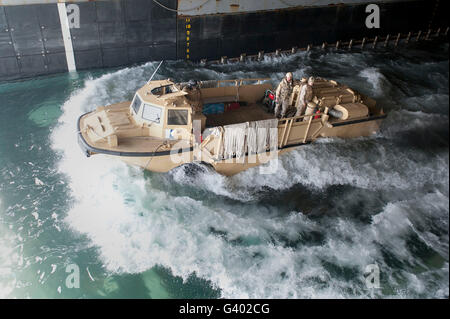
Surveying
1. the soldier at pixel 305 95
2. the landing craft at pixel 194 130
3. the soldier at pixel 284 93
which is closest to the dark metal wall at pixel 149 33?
the landing craft at pixel 194 130

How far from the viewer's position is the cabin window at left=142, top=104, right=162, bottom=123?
1006 cm

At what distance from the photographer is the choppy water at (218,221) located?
8.28 meters

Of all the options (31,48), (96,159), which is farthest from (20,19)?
(96,159)

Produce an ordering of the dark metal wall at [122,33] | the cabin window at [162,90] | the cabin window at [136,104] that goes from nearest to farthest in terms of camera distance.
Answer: the cabin window at [136,104]
the cabin window at [162,90]
the dark metal wall at [122,33]

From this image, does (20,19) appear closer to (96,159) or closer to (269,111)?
(96,159)

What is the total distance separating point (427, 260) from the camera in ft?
26.7

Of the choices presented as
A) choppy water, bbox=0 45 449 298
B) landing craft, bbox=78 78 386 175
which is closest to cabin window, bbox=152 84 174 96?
landing craft, bbox=78 78 386 175

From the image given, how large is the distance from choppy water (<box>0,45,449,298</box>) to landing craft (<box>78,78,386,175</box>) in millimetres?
657

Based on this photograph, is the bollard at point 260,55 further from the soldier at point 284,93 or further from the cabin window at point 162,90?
the cabin window at point 162,90

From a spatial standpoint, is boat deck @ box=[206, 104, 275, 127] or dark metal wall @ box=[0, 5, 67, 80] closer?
boat deck @ box=[206, 104, 275, 127]

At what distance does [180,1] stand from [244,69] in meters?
4.38

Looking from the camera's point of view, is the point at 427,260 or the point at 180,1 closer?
the point at 427,260

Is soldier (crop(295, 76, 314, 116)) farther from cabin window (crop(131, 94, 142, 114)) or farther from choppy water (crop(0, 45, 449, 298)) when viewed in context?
cabin window (crop(131, 94, 142, 114))

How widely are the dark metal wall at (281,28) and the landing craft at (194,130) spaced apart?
7204 millimetres
